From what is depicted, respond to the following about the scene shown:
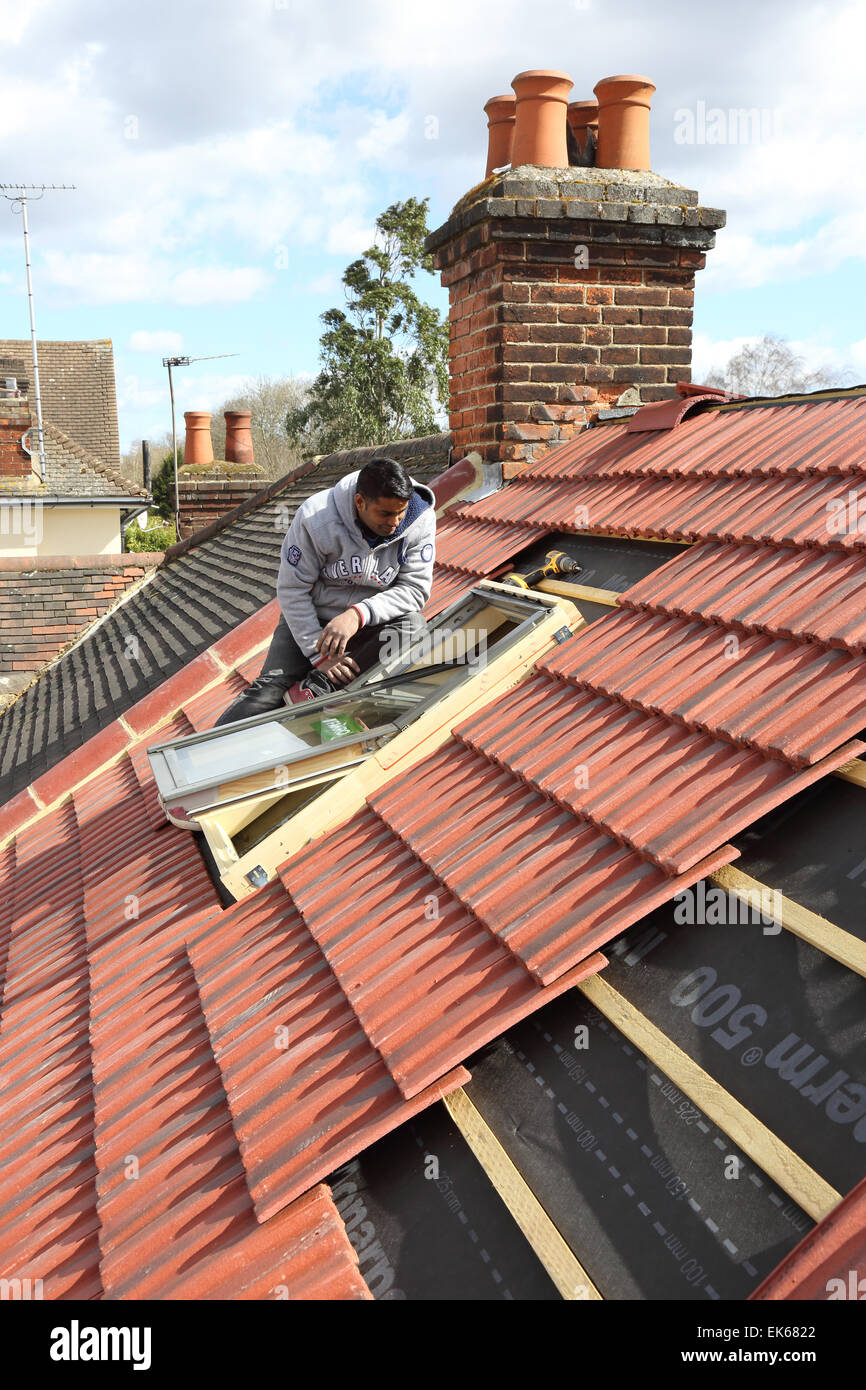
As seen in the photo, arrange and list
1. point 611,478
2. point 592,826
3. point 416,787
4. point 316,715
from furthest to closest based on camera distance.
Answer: point 611,478, point 316,715, point 416,787, point 592,826

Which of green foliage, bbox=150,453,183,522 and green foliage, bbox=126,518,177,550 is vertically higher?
green foliage, bbox=150,453,183,522

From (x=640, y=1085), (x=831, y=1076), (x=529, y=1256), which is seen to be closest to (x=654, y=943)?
(x=640, y=1085)

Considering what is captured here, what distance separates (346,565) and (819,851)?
252 cm

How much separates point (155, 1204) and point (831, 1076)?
152cm

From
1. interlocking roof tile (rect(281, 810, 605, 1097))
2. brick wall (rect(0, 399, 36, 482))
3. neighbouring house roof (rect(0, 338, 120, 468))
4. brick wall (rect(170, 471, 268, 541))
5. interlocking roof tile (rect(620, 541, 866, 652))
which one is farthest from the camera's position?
neighbouring house roof (rect(0, 338, 120, 468))

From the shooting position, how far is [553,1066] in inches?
83.9

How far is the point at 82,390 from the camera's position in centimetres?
3148

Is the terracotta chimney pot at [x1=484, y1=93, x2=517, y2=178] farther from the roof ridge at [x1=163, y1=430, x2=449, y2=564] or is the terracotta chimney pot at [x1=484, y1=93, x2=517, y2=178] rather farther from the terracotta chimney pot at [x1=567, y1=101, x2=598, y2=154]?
the roof ridge at [x1=163, y1=430, x2=449, y2=564]

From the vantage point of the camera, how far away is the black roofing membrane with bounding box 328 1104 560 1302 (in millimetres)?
1814

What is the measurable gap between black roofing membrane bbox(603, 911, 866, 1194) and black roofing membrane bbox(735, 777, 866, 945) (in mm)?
104

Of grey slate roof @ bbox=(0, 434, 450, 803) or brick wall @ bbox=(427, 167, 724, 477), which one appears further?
grey slate roof @ bbox=(0, 434, 450, 803)

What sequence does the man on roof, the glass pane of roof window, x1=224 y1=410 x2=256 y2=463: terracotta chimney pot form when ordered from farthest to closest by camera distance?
x1=224 y1=410 x2=256 y2=463: terracotta chimney pot < the man on roof < the glass pane of roof window

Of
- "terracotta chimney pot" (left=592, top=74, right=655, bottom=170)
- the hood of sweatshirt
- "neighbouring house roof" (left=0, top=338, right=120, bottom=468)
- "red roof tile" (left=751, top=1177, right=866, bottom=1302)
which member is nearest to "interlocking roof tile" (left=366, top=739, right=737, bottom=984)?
"red roof tile" (left=751, top=1177, right=866, bottom=1302)
